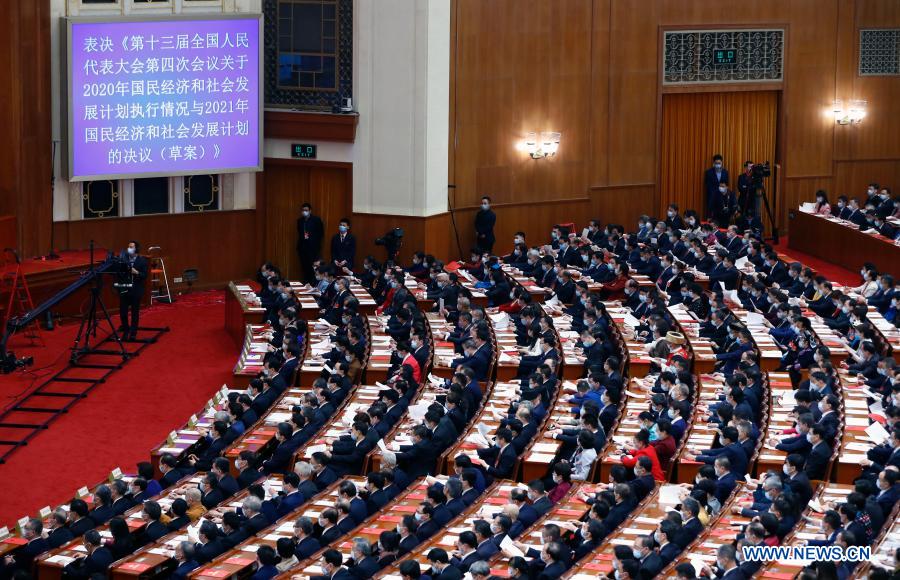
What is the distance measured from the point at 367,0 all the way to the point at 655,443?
13246mm

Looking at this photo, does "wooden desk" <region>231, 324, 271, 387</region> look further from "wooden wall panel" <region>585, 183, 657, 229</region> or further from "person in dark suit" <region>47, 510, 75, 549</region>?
"wooden wall panel" <region>585, 183, 657, 229</region>

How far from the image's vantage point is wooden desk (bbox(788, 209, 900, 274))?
84.7ft

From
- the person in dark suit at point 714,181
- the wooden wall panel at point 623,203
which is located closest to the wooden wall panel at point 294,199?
the wooden wall panel at point 623,203

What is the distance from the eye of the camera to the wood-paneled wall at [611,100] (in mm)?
28328

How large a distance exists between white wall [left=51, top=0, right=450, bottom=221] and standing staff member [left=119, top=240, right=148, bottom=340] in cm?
495

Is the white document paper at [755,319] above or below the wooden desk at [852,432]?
above

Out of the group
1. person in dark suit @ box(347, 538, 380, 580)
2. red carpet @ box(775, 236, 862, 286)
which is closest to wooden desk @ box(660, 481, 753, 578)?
person in dark suit @ box(347, 538, 380, 580)

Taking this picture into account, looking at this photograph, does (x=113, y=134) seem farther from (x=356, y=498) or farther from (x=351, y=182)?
(x=356, y=498)

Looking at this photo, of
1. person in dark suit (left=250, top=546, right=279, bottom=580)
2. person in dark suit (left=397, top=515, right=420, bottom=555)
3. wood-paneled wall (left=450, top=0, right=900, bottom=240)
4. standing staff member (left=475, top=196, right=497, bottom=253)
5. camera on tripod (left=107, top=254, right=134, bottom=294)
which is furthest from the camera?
wood-paneled wall (left=450, top=0, right=900, bottom=240)

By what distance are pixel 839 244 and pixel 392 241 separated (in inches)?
310

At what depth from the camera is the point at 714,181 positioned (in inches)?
1187

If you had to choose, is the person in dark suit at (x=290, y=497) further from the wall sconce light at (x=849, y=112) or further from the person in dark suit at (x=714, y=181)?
the wall sconce light at (x=849, y=112)

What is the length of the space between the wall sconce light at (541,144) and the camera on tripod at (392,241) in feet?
11.2

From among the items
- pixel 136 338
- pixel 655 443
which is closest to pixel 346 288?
pixel 136 338
